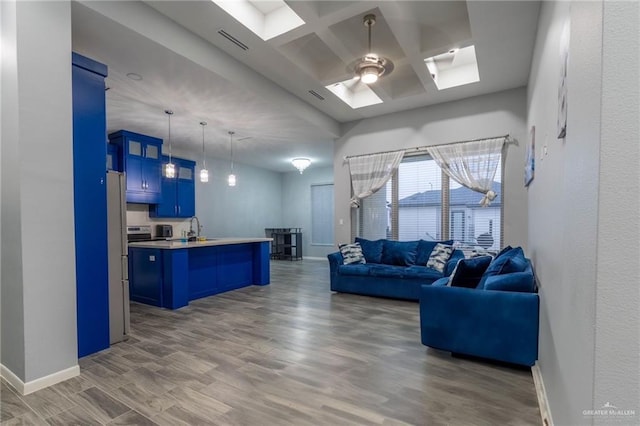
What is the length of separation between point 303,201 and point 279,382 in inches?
316

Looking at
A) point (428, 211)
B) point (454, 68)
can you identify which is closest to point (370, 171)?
point (428, 211)

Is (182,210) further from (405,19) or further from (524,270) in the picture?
(524,270)

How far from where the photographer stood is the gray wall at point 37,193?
213cm

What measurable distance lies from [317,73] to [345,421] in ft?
13.5

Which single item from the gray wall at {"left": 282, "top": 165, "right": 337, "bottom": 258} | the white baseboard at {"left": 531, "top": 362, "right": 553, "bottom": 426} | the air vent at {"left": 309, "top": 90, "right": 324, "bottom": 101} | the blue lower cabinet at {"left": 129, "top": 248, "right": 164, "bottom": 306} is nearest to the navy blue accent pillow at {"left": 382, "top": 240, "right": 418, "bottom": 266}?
the white baseboard at {"left": 531, "top": 362, "right": 553, "bottom": 426}

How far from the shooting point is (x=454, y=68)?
4473 mm

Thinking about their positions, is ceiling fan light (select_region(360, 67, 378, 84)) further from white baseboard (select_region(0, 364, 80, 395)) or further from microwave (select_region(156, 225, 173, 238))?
microwave (select_region(156, 225, 173, 238))

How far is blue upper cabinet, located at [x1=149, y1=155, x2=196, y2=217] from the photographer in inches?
263

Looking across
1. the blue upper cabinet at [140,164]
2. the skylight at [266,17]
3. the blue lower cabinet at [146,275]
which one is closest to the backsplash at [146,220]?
the blue upper cabinet at [140,164]

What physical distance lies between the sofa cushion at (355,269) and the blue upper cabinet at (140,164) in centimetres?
437

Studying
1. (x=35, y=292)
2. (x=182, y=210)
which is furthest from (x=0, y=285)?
(x=182, y=210)

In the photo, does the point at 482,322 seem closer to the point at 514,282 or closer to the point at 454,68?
the point at 514,282

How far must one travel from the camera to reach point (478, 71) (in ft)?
13.4

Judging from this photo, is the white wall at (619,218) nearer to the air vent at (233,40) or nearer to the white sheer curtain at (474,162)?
the air vent at (233,40)
